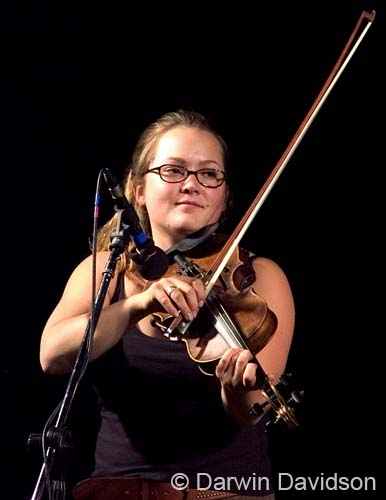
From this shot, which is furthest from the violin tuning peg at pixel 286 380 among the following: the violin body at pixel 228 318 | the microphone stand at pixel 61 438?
the microphone stand at pixel 61 438

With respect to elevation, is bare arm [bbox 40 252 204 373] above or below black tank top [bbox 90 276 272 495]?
above

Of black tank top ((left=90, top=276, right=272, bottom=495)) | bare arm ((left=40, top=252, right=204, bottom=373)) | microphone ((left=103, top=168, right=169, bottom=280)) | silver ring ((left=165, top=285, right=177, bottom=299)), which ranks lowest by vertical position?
black tank top ((left=90, top=276, right=272, bottom=495))

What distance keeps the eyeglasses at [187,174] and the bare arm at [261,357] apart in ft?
0.79

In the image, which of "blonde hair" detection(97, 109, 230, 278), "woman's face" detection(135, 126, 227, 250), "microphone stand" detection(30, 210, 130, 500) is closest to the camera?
"microphone stand" detection(30, 210, 130, 500)

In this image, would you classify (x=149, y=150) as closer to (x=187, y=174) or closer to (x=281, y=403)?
(x=187, y=174)

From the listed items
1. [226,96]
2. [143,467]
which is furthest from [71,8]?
[143,467]

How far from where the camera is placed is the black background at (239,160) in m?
2.48

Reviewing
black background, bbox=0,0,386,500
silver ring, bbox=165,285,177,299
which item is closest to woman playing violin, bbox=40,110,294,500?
silver ring, bbox=165,285,177,299

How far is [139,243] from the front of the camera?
1.46 meters

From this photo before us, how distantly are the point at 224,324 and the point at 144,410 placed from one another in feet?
0.92

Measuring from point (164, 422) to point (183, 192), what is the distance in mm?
572

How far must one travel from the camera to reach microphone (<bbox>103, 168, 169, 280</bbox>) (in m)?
1.45

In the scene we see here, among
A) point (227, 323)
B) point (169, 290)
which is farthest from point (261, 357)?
point (169, 290)

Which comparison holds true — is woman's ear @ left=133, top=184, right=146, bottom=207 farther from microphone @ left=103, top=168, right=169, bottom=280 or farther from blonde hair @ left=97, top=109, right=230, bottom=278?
microphone @ left=103, top=168, right=169, bottom=280
